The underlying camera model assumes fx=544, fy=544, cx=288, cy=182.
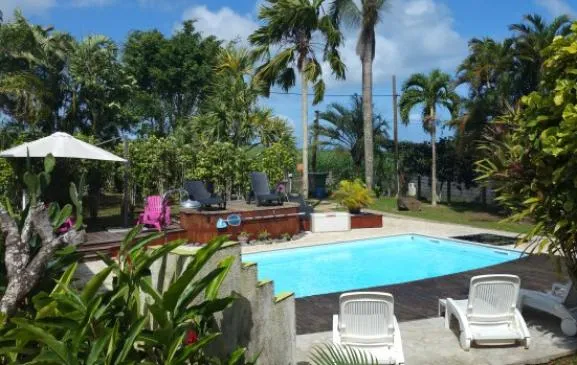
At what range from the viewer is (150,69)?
35562 millimetres

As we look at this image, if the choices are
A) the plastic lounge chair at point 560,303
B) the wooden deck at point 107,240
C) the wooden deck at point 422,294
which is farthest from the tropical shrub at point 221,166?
the plastic lounge chair at point 560,303

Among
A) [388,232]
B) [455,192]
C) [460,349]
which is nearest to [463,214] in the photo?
[388,232]

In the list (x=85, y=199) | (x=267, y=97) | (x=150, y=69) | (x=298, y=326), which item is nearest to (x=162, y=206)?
(x=85, y=199)

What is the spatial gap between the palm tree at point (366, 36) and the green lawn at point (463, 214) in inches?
91.3

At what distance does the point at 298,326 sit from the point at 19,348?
4.88 m

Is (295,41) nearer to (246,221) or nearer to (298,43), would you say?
(298,43)

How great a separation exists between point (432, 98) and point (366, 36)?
3967 mm

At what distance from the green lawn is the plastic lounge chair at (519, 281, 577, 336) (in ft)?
30.9

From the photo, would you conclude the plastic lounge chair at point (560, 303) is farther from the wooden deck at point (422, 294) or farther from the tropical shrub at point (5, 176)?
the tropical shrub at point (5, 176)

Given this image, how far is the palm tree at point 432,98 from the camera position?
77.9 feet

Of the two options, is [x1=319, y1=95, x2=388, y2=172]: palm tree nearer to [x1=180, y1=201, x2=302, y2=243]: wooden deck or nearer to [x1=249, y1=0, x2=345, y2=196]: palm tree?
[x1=249, y1=0, x2=345, y2=196]: palm tree

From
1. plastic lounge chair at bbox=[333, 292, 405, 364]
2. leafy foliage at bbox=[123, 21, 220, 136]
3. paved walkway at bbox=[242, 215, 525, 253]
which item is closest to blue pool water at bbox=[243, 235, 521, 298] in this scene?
paved walkway at bbox=[242, 215, 525, 253]

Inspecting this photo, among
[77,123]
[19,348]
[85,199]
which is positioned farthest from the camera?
[77,123]

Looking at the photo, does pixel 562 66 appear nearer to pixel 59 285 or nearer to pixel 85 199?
pixel 59 285
